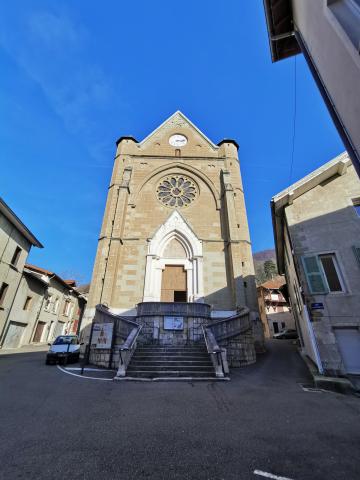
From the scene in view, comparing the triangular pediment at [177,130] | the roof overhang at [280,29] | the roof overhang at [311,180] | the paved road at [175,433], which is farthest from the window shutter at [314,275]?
the triangular pediment at [177,130]

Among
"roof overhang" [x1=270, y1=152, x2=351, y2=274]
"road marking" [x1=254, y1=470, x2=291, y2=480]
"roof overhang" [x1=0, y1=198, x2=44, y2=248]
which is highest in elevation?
"roof overhang" [x1=0, y1=198, x2=44, y2=248]

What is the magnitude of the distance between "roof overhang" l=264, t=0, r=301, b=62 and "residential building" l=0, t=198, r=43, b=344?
1797 centimetres

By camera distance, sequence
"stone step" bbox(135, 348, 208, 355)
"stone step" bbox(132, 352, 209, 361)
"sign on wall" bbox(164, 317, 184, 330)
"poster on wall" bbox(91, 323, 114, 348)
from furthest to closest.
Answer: "sign on wall" bbox(164, 317, 184, 330), "poster on wall" bbox(91, 323, 114, 348), "stone step" bbox(135, 348, 208, 355), "stone step" bbox(132, 352, 209, 361)

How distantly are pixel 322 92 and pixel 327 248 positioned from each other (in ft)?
23.3

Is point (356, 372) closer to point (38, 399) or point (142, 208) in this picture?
point (38, 399)

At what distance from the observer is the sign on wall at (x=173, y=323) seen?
10.7 m

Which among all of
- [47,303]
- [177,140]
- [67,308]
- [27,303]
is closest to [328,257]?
[177,140]

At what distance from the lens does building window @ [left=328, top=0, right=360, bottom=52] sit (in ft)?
10.2

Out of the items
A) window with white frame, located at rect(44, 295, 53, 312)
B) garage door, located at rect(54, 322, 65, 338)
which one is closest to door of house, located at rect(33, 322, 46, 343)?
window with white frame, located at rect(44, 295, 53, 312)

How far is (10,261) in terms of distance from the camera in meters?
17.3

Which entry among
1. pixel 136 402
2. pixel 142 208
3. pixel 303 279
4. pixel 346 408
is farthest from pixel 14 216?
Result: pixel 346 408

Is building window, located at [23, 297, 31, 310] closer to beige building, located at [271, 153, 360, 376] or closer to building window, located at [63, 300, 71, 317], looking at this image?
building window, located at [63, 300, 71, 317]

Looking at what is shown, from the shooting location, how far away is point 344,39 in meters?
3.36

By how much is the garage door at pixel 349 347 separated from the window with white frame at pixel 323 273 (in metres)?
1.54
